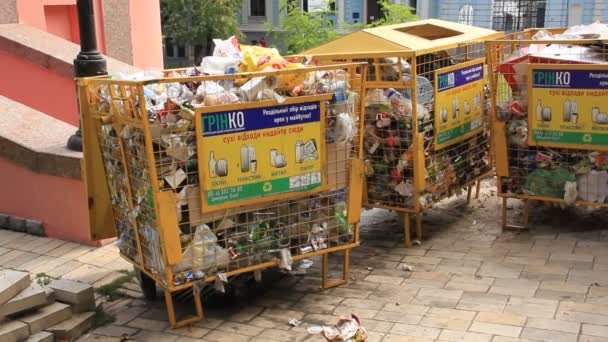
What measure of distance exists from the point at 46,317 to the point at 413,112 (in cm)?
285

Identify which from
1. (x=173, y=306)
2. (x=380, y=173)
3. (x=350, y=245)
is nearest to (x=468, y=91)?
(x=380, y=173)

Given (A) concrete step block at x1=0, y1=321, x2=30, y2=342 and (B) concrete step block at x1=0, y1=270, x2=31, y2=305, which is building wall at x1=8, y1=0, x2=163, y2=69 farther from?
(A) concrete step block at x1=0, y1=321, x2=30, y2=342

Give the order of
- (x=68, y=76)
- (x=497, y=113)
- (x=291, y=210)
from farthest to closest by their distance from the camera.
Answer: (x=68, y=76) → (x=497, y=113) → (x=291, y=210)

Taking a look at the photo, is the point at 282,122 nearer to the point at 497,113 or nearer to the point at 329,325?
the point at 329,325

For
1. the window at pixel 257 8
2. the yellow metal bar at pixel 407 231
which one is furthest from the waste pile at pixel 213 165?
the window at pixel 257 8

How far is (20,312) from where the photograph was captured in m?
4.02

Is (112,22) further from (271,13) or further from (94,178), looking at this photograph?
(271,13)

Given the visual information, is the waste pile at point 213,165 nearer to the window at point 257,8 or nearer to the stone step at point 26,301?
the stone step at point 26,301

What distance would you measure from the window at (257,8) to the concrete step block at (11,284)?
102ft

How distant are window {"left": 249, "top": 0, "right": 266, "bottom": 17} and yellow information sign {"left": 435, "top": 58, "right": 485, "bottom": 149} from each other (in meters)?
29.1

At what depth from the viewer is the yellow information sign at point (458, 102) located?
5527 millimetres

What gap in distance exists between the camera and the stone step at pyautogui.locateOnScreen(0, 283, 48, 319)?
154 inches

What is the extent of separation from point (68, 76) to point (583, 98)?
17.4ft

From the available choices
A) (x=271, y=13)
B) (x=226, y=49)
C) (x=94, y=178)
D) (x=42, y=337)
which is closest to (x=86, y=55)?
(x=94, y=178)
